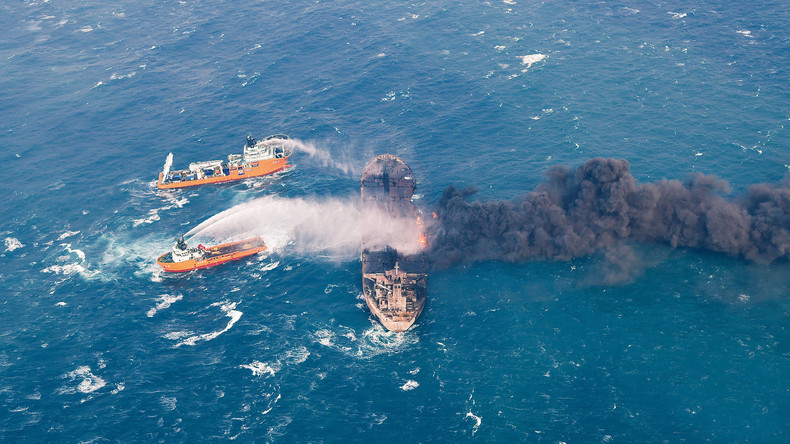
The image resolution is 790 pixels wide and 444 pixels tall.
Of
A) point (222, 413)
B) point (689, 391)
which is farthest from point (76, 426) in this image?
point (689, 391)

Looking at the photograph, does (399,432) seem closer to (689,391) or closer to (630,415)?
(630,415)

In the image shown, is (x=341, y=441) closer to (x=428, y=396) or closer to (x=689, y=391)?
(x=428, y=396)

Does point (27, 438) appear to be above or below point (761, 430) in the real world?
above

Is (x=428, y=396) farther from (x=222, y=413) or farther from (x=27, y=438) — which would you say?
(x=27, y=438)

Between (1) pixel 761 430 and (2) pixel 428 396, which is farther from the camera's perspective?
(2) pixel 428 396

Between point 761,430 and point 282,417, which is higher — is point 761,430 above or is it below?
below

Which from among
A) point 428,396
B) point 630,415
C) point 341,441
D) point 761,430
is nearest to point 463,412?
point 428,396

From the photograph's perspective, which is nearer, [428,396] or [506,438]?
[506,438]
